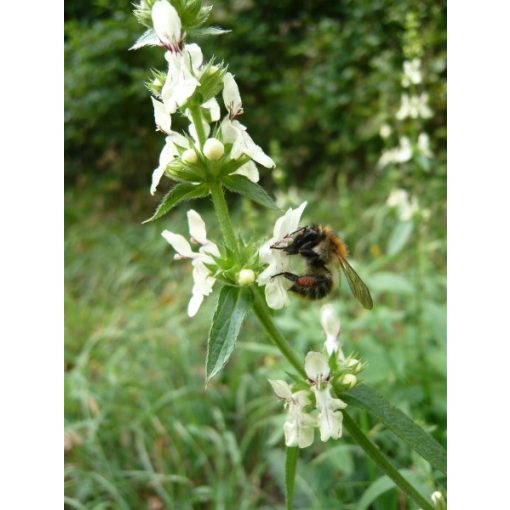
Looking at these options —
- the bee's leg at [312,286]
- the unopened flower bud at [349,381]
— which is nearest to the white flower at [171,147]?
the bee's leg at [312,286]

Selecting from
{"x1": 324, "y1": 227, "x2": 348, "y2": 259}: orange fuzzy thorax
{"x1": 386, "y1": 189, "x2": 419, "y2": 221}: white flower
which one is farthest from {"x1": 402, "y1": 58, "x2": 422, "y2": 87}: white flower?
{"x1": 324, "y1": 227, "x2": 348, "y2": 259}: orange fuzzy thorax

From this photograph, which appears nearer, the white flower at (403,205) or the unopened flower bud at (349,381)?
the unopened flower bud at (349,381)

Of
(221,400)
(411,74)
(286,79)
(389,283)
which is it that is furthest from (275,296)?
(286,79)

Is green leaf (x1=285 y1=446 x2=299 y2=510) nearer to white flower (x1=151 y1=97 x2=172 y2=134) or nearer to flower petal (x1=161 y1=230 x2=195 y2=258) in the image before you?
flower petal (x1=161 y1=230 x2=195 y2=258)

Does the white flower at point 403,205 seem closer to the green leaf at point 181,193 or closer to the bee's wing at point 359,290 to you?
the bee's wing at point 359,290

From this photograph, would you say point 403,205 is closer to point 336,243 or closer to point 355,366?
point 336,243
